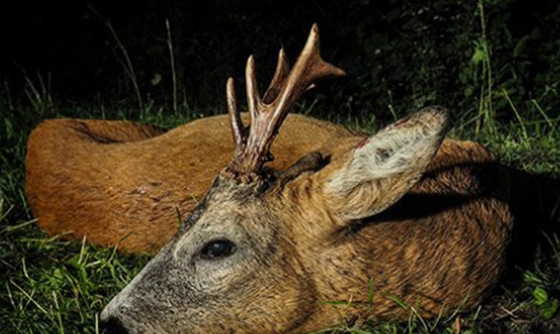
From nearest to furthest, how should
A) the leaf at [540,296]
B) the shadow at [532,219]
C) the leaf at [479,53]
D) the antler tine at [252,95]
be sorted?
the antler tine at [252,95]
the leaf at [540,296]
the shadow at [532,219]
the leaf at [479,53]

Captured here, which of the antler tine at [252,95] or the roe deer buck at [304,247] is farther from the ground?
the antler tine at [252,95]

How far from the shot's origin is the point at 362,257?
3566 mm

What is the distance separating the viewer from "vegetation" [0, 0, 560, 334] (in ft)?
13.6

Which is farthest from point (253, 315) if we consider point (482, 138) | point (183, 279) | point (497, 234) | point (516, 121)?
point (516, 121)

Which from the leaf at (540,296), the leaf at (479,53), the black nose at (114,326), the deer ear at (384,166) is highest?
the deer ear at (384,166)

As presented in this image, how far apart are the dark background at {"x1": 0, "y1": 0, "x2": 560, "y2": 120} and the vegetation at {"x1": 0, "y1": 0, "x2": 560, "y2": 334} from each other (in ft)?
0.05

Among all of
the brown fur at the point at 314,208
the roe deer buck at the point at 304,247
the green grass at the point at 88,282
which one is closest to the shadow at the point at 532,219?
the green grass at the point at 88,282

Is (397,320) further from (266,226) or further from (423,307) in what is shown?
(266,226)

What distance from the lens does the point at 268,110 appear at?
11.9 feet

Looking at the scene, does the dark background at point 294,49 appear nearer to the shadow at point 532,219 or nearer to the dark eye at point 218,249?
the shadow at point 532,219

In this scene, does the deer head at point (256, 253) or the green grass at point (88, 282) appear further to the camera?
the green grass at point (88, 282)

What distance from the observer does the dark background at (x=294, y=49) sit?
280 inches

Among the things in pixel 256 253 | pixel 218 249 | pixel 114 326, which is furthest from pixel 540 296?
pixel 114 326

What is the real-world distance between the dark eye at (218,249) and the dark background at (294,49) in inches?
136
